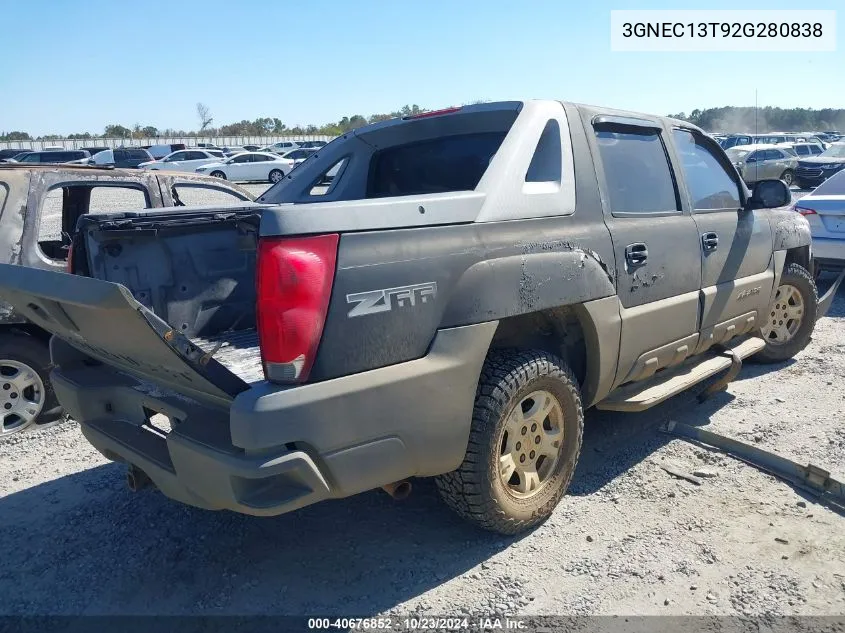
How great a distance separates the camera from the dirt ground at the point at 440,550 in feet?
9.47

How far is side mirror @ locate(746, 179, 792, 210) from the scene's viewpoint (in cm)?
473

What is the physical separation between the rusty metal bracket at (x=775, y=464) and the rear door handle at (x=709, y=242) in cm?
113

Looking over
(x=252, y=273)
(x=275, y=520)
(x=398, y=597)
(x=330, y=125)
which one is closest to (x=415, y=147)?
(x=252, y=273)

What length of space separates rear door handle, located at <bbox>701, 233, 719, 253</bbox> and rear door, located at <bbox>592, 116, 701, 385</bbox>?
0.11 meters

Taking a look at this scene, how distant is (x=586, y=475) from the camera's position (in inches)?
156

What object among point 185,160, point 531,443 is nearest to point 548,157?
point 531,443

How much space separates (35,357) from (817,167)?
24.0 m

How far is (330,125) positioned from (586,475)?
80.6 meters

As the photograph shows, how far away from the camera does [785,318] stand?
5.88 meters

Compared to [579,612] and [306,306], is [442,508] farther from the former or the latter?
[306,306]

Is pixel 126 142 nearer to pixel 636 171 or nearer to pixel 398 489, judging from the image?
pixel 636 171

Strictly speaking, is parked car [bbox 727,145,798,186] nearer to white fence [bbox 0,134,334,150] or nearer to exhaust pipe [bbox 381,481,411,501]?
exhaust pipe [bbox 381,481,411,501]

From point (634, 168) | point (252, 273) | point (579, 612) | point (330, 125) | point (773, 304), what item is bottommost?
point (579, 612)

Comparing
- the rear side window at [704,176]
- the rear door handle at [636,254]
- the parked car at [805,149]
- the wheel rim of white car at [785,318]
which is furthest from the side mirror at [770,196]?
the parked car at [805,149]
